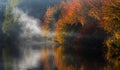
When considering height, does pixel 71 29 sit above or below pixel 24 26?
below

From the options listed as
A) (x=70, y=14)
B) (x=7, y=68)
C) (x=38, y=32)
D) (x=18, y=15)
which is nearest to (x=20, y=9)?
(x=18, y=15)

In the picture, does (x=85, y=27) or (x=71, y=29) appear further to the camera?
(x=71, y=29)

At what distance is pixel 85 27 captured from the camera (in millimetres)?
11523

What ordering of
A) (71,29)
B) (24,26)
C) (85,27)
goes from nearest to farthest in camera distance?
(85,27), (71,29), (24,26)

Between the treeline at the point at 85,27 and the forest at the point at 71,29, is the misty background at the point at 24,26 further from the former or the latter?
the treeline at the point at 85,27

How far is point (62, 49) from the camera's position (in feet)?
38.1

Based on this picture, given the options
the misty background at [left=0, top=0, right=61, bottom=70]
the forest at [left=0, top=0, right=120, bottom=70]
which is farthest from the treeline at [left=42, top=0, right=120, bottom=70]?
the misty background at [left=0, top=0, right=61, bottom=70]

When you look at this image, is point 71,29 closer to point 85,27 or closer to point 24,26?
point 85,27

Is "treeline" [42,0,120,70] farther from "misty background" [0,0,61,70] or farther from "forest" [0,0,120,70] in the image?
"misty background" [0,0,61,70]

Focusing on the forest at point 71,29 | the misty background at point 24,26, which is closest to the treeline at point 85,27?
the forest at point 71,29

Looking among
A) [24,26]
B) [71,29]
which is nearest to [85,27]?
[71,29]

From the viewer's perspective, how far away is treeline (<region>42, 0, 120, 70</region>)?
10844 mm

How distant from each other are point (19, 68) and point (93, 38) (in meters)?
A: 4.52

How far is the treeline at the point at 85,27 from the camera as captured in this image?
1084 cm
